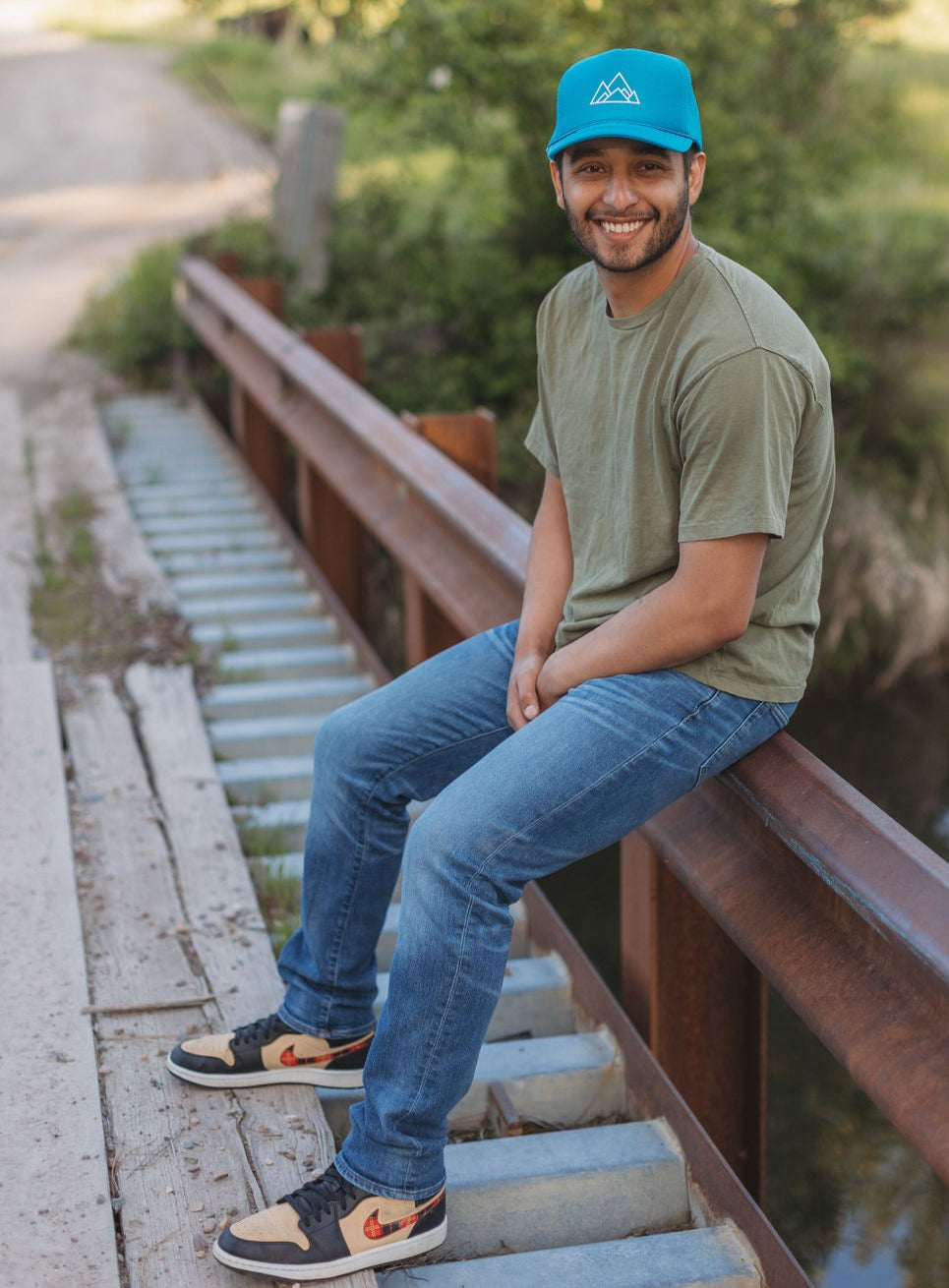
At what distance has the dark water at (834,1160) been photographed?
494cm

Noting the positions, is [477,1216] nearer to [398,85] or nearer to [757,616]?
[757,616]

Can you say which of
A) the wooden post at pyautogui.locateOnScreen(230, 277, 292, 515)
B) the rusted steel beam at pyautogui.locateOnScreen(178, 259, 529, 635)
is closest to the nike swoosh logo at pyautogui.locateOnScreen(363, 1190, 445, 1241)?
the rusted steel beam at pyautogui.locateOnScreen(178, 259, 529, 635)

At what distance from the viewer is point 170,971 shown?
3338mm

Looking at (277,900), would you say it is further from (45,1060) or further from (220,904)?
(45,1060)

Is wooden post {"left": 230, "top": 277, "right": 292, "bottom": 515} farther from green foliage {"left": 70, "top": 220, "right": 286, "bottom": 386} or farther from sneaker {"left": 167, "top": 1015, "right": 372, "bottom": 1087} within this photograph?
sneaker {"left": 167, "top": 1015, "right": 372, "bottom": 1087}

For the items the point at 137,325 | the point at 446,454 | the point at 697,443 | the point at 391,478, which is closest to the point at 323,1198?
the point at 697,443

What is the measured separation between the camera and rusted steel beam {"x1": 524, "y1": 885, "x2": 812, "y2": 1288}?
262 centimetres

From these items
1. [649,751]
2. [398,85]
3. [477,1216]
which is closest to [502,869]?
[649,751]

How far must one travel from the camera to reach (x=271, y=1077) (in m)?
2.96

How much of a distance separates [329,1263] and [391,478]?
301 cm

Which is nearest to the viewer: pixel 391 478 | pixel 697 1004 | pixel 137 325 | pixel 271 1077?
pixel 271 1077

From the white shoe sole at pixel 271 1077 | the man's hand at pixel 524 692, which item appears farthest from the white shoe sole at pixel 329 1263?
the man's hand at pixel 524 692

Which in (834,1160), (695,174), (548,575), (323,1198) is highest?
(695,174)

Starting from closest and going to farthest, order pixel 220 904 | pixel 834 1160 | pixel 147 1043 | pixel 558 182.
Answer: pixel 558 182 → pixel 147 1043 → pixel 220 904 → pixel 834 1160
